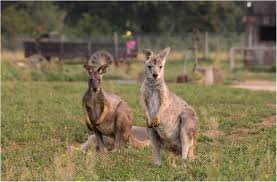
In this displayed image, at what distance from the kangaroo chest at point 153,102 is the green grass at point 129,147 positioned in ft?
2.14

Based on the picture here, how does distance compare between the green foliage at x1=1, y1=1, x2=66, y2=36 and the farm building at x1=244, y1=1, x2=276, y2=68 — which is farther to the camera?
the green foliage at x1=1, y1=1, x2=66, y2=36

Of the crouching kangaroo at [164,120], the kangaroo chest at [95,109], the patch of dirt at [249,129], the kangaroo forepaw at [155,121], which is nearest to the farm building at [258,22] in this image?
the patch of dirt at [249,129]

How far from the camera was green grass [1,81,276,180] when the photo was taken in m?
7.68

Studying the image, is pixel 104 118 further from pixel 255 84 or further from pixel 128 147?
pixel 255 84

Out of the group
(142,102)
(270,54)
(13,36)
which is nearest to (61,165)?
(142,102)

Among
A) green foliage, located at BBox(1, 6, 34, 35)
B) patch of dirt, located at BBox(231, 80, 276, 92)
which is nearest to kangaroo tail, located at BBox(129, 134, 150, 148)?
patch of dirt, located at BBox(231, 80, 276, 92)

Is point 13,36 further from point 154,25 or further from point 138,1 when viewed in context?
point 154,25

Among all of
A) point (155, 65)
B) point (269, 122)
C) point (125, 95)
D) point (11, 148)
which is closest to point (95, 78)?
point (11, 148)

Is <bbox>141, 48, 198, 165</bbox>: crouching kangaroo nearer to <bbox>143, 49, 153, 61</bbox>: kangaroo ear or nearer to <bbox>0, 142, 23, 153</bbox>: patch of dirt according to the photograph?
<bbox>143, 49, 153, 61</bbox>: kangaroo ear

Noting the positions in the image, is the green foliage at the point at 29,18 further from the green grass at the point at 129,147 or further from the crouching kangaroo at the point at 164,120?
the crouching kangaroo at the point at 164,120

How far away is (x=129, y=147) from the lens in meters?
10.7

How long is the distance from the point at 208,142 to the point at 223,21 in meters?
49.4

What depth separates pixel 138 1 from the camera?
171 ft

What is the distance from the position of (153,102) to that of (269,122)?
566cm
